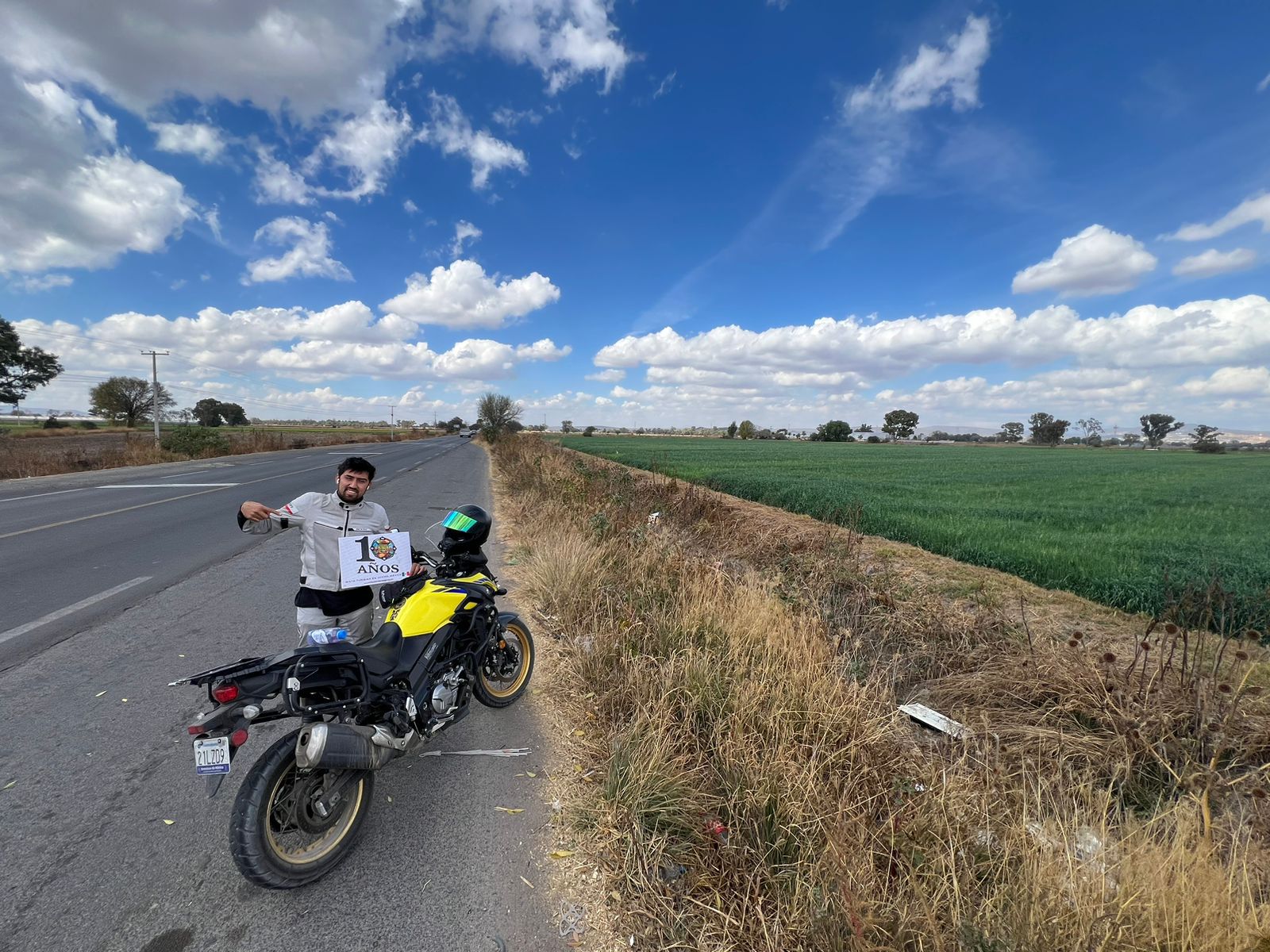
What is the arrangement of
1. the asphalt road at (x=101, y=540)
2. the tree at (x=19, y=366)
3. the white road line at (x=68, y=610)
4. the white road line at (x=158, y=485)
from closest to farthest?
the white road line at (x=68, y=610) < the asphalt road at (x=101, y=540) < the white road line at (x=158, y=485) < the tree at (x=19, y=366)

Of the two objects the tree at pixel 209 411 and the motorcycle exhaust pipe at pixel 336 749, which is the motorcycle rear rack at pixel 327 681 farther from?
the tree at pixel 209 411

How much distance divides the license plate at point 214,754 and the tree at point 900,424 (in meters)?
140

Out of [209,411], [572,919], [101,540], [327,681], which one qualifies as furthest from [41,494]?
[209,411]

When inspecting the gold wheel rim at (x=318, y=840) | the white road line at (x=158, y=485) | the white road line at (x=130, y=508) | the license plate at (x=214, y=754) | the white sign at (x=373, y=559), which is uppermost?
the white sign at (x=373, y=559)

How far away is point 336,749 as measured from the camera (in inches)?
80.0

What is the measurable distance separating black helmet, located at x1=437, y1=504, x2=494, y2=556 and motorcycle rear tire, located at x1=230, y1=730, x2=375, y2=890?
1.50 metres

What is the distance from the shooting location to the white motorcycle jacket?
3.05 metres

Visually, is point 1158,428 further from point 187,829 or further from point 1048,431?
point 187,829

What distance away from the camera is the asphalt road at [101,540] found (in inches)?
190

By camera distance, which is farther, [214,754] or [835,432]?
[835,432]

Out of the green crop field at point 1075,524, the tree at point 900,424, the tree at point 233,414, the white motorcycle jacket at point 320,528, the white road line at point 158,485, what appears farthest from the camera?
the tree at point 900,424

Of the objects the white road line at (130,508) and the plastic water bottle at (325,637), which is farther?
the white road line at (130,508)

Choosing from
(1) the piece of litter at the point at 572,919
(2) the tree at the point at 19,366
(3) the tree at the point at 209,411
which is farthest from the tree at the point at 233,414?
(1) the piece of litter at the point at 572,919

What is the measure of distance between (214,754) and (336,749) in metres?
0.38
